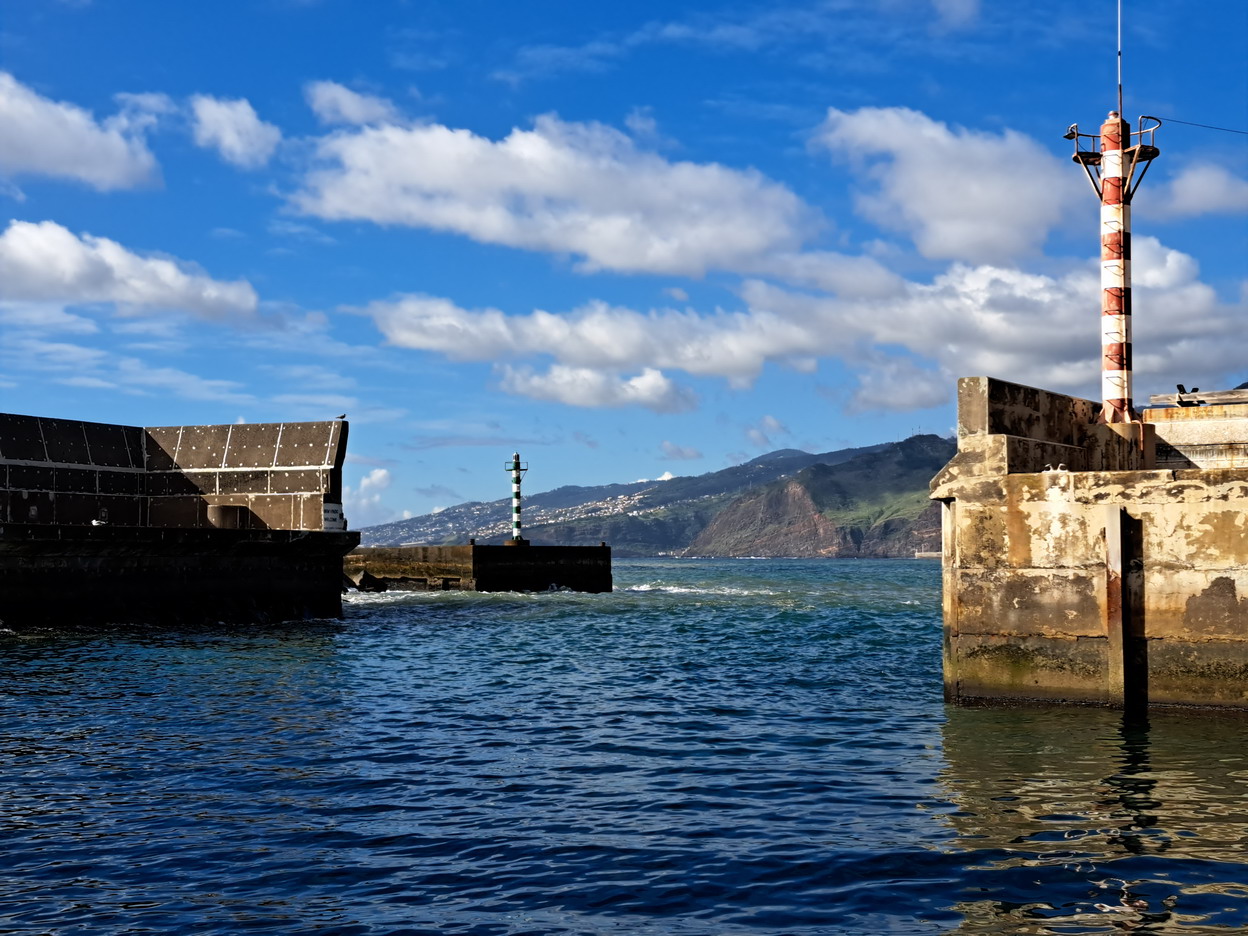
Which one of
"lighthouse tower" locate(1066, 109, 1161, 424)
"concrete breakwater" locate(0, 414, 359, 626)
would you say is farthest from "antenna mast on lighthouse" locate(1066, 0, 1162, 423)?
"concrete breakwater" locate(0, 414, 359, 626)

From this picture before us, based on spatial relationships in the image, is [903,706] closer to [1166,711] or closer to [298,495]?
[1166,711]

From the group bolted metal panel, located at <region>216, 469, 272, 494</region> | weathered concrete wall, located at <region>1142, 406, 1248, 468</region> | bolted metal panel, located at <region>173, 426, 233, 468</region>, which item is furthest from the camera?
bolted metal panel, located at <region>173, 426, 233, 468</region>

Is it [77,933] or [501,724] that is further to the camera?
[501,724]

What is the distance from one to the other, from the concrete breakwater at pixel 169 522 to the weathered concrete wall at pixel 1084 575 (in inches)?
837

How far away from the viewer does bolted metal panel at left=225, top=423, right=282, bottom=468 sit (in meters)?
39.7

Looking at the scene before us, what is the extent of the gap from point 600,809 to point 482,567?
42948 mm

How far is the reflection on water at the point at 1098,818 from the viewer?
8484mm

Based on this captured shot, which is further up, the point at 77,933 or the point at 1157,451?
the point at 1157,451

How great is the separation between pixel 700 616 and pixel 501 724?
2506 cm

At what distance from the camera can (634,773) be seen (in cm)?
1327

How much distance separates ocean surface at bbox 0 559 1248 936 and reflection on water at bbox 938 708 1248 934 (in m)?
0.04

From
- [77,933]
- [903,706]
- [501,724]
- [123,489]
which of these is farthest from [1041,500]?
[123,489]

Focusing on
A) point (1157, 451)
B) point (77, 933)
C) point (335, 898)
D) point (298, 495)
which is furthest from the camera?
point (298, 495)

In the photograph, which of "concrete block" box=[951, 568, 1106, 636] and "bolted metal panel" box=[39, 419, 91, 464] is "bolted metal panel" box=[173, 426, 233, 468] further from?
"concrete block" box=[951, 568, 1106, 636]
